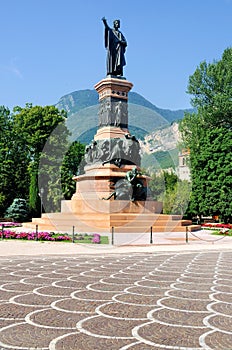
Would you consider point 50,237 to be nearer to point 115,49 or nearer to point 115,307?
point 115,307

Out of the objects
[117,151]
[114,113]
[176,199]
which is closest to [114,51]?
[114,113]

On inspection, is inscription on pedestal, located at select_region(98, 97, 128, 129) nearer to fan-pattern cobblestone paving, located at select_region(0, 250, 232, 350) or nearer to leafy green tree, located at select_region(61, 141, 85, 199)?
leafy green tree, located at select_region(61, 141, 85, 199)

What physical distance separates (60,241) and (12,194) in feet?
99.7

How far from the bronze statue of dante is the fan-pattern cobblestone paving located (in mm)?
25425

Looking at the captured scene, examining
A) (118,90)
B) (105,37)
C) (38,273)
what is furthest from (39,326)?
(105,37)

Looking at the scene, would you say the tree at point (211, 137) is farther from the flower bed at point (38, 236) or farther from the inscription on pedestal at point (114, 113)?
the flower bed at point (38, 236)

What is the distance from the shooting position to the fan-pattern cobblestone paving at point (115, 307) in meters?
4.81

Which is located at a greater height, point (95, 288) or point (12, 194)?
point (12, 194)

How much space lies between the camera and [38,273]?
→ 10.2m

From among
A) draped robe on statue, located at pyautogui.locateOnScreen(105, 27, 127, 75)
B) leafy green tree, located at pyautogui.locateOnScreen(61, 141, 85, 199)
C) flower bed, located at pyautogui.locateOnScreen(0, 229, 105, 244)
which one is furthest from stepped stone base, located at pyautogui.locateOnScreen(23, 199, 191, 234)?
leafy green tree, located at pyautogui.locateOnScreen(61, 141, 85, 199)

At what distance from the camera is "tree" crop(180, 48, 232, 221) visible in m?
39.2

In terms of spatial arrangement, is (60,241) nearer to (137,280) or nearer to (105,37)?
(137,280)

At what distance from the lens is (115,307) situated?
6.48 meters

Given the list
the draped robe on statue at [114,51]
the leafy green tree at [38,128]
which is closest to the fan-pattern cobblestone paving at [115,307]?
the draped robe on statue at [114,51]
